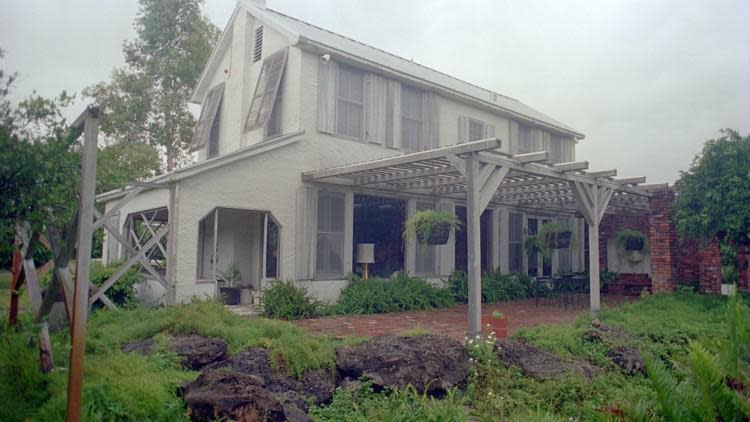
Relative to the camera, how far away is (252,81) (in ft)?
41.9

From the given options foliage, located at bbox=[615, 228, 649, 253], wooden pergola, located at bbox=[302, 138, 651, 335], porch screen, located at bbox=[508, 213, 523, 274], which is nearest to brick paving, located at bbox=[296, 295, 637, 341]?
wooden pergola, located at bbox=[302, 138, 651, 335]

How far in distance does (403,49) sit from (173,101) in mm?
9446

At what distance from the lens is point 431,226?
399 inches

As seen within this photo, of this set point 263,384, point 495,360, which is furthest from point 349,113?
point 263,384

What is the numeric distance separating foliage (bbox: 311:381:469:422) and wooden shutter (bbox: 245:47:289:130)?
7.70 m

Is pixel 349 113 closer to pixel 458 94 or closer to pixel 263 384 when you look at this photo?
pixel 458 94

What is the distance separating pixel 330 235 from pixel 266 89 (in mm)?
3577

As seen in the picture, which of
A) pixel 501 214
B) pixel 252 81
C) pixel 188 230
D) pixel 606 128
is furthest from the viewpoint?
pixel 606 128

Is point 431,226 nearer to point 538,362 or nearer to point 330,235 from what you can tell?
point 330,235

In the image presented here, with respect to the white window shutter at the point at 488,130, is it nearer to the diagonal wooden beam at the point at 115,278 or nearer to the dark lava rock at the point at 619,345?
the dark lava rock at the point at 619,345

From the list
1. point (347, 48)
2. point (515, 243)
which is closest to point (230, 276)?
point (347, 48)

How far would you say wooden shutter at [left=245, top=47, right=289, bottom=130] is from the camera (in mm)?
11435

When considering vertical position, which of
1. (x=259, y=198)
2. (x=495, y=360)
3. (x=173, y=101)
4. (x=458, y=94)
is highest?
(x=173, y=101)

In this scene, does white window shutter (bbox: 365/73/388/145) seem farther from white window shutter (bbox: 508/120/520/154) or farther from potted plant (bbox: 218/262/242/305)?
white window shutter (bbox: 508/120/520/154)
